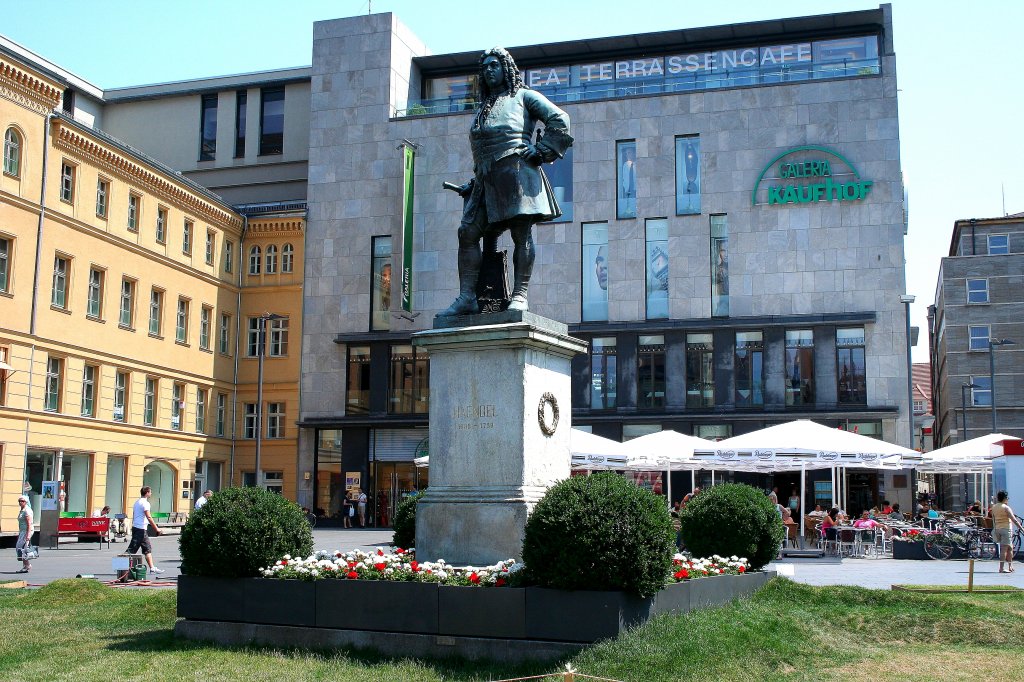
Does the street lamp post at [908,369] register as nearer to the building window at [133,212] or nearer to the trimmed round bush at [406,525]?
the building window at [133,212]

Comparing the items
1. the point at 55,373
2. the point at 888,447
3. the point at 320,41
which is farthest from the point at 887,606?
the point at 320,41

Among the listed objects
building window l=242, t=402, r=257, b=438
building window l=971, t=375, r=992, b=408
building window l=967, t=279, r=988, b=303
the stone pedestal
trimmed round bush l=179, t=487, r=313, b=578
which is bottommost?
trimmed round bush l=179, t=487, r=313, b=578

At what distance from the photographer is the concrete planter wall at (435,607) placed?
32.6 ft

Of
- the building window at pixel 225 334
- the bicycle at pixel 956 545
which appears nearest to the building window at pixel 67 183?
the building window at pixel 225 334

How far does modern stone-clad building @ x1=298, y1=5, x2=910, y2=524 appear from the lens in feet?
164

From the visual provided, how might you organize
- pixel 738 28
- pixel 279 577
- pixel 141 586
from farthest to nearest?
1. pixel 738 28
2. pixel 141 586
3. pixel 279 577

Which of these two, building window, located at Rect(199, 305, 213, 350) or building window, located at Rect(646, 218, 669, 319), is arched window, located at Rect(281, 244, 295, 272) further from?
building window, located at Rect(646, 218, 669, 319)

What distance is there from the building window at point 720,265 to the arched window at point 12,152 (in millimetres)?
29676

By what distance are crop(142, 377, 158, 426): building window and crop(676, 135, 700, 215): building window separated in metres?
25.6

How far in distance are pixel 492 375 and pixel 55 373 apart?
120 ft

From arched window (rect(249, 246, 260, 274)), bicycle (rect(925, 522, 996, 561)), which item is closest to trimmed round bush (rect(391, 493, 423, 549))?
bicycle (rect(925, 522, 996, 561))

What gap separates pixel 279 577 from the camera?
452 inches

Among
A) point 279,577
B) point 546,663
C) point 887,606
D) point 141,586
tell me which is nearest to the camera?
point 546,663

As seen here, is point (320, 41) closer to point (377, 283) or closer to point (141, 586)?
point (377, 283)
